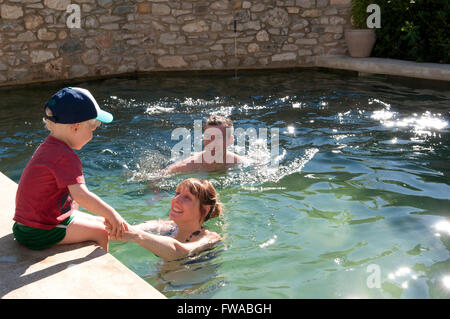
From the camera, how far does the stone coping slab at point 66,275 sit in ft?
8.41

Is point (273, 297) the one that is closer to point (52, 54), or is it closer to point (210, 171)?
point (210, 171)

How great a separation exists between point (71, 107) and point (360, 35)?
9602 millimetres

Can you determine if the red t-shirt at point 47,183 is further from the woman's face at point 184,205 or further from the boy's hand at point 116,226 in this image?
the woman's face at point 184,205

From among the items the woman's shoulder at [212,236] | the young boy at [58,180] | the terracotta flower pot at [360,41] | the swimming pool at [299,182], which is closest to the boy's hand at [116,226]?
the young boy at [58,180]

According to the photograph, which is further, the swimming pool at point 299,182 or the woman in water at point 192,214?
the woman in water at point 192,214

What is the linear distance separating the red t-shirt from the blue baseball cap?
157mm

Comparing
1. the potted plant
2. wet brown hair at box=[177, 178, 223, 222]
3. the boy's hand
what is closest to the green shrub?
→ the potted plant

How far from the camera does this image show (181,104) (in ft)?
28.6

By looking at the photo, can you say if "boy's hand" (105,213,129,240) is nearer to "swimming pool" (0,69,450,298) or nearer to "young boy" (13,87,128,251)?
"young boy" (13,87,128,251)

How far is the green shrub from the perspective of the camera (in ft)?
34.4

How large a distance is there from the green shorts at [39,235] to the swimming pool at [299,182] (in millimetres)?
714

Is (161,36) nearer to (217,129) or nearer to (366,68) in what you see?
(366,68)

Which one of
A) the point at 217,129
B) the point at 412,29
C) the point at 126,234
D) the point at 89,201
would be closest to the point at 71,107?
the point at 89,201
